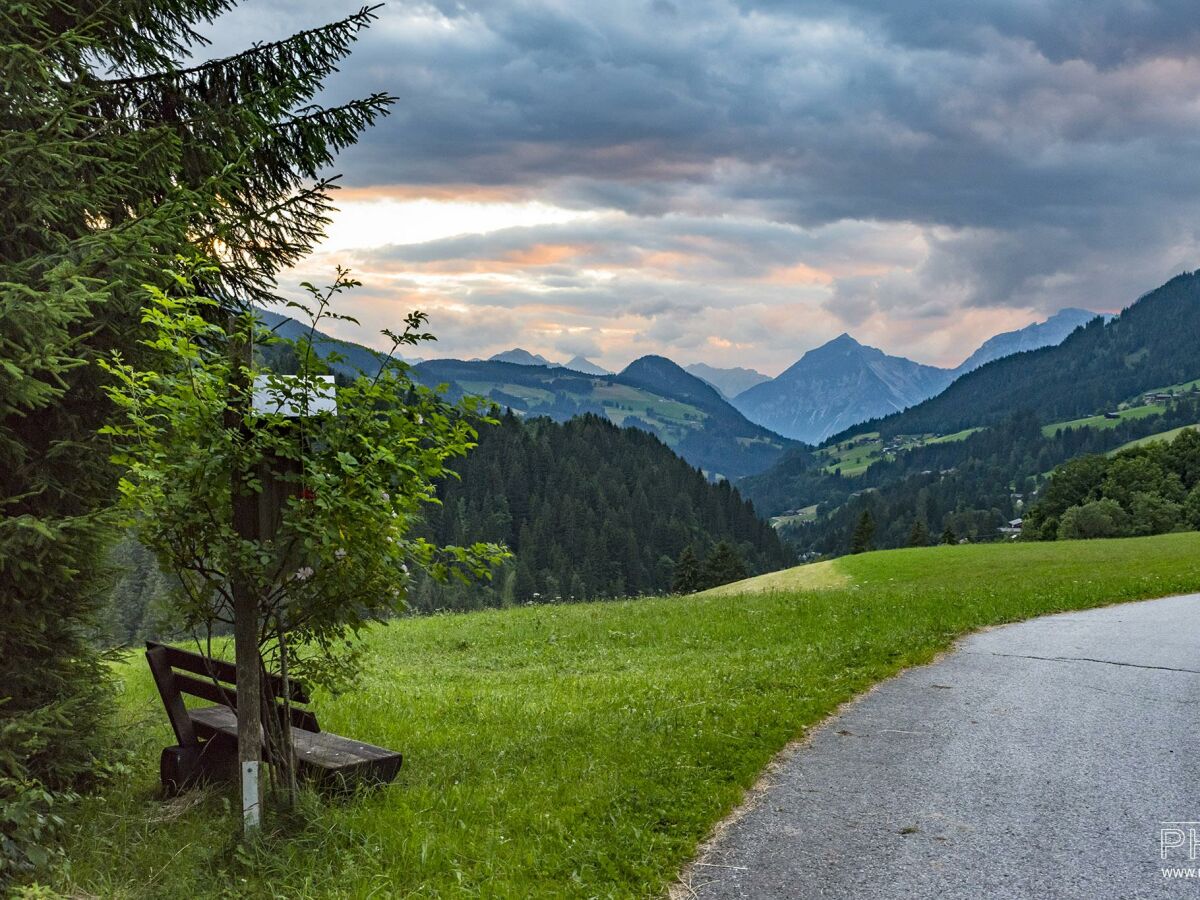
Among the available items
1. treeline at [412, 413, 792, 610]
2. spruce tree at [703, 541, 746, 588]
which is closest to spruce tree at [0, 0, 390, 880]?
spruce tree at [703, 541, 746, 588]

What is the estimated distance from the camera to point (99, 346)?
23.1 ft

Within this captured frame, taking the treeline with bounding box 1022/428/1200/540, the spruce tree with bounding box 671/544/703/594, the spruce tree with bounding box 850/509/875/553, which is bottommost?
the spruce tree with bounding box 671/544/703/594

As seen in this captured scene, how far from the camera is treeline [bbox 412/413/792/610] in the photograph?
470 feet

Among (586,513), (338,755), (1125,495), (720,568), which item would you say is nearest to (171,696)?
(338,755)

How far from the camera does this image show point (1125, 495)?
8825cm

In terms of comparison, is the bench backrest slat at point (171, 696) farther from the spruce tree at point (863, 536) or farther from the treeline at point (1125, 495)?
the spruce tree at point (863, 536)

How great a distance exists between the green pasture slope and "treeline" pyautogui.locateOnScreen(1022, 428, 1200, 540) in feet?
241

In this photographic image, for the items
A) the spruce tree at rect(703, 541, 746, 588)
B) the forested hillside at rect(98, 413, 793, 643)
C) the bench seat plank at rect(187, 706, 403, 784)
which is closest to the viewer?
the bench seat plank at rect(187, 706, 403, 784)

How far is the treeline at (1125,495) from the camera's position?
8106 cm

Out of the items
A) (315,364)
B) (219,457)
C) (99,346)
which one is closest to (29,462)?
(99,346)

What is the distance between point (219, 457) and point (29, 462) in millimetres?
2377

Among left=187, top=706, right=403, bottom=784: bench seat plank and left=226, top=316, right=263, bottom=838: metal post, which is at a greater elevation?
left=226, top=316, right=263, bottom=838: metal post

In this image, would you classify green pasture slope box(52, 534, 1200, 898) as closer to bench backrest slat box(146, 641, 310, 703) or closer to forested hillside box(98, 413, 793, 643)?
bench backrest slat box(146, 641, 310, 703)

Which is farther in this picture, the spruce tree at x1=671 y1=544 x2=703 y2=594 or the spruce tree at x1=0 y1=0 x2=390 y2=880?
the spruce tree at x1=671 y1=544 x2=703 y2=594
